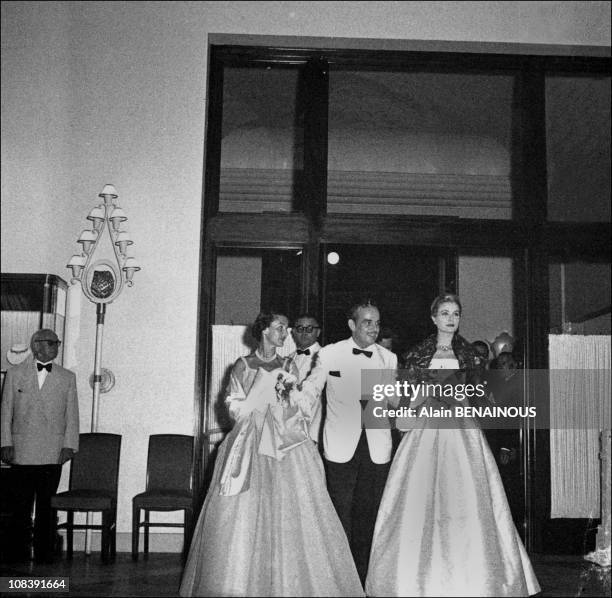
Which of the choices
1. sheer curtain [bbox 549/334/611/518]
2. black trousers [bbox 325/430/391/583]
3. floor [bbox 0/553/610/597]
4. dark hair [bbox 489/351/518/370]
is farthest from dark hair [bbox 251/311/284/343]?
sheer curtain [bbox 549/334/611/518]

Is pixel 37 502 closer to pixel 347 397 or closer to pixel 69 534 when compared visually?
pixel 69 534

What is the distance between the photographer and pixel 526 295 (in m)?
6.34

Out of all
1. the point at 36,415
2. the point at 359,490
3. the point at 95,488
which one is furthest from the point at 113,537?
the point at 359,490

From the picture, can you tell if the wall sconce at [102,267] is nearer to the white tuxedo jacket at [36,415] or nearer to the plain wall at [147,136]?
the plain wall at [147,136]

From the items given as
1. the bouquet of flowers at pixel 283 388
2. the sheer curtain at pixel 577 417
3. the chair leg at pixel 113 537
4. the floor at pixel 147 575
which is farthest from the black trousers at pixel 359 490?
the sheer curtain at pixel 577 417

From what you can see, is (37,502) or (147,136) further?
(147,136)

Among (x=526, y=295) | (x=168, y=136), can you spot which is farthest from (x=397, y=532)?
(x=168, y=136)

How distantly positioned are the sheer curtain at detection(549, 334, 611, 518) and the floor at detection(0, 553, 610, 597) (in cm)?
49

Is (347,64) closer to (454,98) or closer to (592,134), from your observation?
(454,98)

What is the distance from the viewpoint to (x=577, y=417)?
6145mm

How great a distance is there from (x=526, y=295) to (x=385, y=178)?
1.49 m

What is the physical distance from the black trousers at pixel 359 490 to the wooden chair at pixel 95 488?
1.62 m

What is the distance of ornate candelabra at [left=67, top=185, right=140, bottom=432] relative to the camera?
6.04 meters

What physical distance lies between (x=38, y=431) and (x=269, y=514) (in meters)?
2.16
